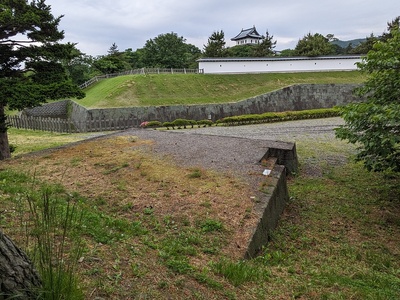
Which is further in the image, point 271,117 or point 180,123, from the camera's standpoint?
point 271,117

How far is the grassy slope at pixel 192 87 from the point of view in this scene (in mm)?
21406

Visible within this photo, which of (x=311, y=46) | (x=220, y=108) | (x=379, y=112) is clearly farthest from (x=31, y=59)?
(x=311, y=46)

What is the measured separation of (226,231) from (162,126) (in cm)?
1392

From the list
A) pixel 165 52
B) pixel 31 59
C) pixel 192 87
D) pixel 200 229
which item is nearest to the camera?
pixel 200 229

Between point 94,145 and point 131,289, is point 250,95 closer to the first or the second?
point 94,145

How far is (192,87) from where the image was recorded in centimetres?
2452

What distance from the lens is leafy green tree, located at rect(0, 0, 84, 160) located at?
602 centimetres

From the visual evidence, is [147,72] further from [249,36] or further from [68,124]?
[249,36]

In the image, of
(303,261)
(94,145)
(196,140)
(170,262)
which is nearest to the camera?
(170,262)

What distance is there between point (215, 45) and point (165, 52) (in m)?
5.78

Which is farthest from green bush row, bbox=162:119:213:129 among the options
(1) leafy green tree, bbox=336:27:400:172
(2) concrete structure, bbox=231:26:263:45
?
(2) concrete structure, bbox=231:26:263:45

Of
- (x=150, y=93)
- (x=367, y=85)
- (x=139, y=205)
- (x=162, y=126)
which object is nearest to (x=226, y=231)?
(x=139, y=205)

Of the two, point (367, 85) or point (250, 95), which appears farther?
point (250, 95)

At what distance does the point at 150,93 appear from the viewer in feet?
73.5
